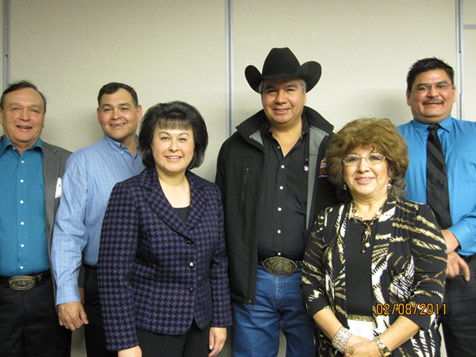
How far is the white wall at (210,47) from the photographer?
2.68 metres

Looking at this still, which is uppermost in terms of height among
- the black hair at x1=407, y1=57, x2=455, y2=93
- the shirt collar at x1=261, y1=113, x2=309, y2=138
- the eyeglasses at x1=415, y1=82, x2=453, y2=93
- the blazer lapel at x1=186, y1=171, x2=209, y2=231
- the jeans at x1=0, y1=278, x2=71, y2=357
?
the black hair at x1=407, y1=57, x2=455, y2=93

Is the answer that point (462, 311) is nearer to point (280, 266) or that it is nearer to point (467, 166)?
point (467, 166)

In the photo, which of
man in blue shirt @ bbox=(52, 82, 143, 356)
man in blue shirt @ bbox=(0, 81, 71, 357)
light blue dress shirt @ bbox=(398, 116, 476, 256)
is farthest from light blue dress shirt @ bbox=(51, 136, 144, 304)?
light blue dress shirt @ bbox=(398, 116, 476, 256)

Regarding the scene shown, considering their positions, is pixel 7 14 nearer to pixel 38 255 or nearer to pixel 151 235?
pixel 38 255

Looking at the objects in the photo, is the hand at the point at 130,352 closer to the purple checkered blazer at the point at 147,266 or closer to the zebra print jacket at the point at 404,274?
the purple checkered blazer at the point at 147,266

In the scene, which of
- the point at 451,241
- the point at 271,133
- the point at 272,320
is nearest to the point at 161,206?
the point at 271,133

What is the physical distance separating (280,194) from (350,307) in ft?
2.20

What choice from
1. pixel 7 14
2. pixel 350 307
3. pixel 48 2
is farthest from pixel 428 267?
pixel 7 14

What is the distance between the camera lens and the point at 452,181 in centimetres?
199

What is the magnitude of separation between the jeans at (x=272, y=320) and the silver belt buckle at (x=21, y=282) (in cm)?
110

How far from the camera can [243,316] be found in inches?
79.0

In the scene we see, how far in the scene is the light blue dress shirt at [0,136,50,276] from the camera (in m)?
2.02

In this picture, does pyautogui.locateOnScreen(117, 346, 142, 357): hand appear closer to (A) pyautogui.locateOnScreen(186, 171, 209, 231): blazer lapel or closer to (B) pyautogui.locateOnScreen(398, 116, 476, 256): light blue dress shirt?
(A) pyautogui.locateOnScreen(186, 171, 209, 231): blazer lapel

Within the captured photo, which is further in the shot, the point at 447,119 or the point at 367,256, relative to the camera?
the point at 447,119
